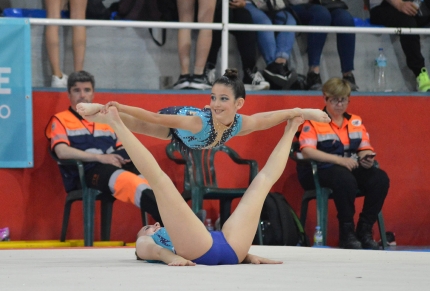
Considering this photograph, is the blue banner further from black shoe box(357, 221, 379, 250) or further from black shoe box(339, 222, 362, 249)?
black shoe box(357, 221, 379, 250)

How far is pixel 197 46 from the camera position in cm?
659

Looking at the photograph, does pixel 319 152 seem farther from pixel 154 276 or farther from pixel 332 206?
pixel 154 276

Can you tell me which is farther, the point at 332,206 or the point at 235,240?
the point at 332,206

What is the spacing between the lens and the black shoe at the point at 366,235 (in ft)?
19.6

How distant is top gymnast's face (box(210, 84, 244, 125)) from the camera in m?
4.37

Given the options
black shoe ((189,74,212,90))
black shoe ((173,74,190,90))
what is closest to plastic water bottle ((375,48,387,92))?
black shoe ((189,74,212,90))

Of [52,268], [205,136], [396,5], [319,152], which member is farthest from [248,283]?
[396,5]

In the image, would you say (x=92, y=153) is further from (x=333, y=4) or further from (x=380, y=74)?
(x=380, y=74)

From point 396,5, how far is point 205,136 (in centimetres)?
333

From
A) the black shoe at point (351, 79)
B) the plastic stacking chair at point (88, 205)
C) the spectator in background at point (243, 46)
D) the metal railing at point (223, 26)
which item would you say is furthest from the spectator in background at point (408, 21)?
the plastic stacking chair at point (88, 205)

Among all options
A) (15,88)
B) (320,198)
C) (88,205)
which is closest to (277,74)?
(320,198)

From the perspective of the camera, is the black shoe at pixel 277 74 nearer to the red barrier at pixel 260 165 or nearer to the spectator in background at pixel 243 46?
the spectator in background at pixel 243 46

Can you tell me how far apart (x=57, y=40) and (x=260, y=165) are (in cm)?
211

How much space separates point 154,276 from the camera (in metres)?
3.26
